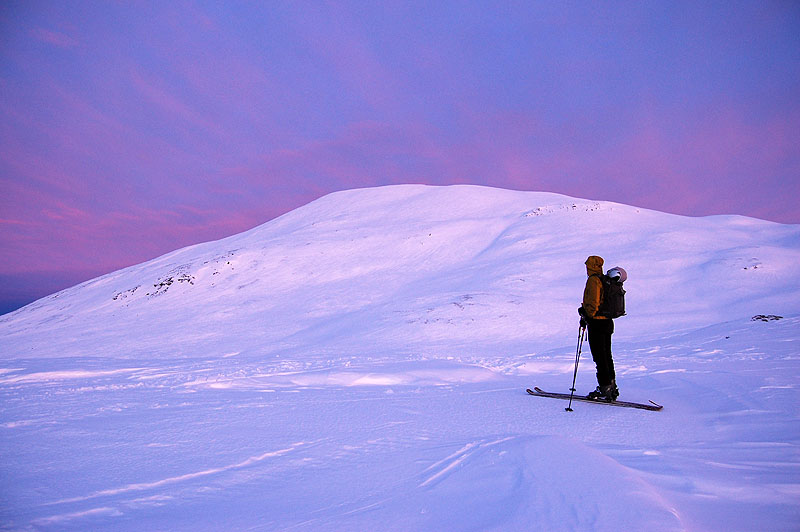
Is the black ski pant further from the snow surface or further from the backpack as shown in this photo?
the snow surface

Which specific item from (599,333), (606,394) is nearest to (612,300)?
(599,333)

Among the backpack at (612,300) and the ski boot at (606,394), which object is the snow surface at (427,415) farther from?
the backpack at (612,300)

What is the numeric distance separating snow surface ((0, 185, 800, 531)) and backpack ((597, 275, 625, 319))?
1472 millimetres

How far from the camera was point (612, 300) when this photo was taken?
672 centimetres

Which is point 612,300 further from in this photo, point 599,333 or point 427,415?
point 427,415

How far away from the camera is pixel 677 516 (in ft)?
9.68

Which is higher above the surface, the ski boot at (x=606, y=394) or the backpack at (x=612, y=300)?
the backpack at (x=612, y=300)

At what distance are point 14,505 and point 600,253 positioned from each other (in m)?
25.0

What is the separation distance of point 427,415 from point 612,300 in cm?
347

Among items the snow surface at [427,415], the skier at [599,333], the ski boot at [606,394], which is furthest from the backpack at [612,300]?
the snow surface at [427,415]

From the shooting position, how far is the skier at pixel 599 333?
22.0ft

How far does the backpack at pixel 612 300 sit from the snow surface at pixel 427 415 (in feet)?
4.83

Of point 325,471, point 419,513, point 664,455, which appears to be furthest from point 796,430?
point 325,471

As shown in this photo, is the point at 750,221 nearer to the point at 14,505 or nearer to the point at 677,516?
the point at 677,516
